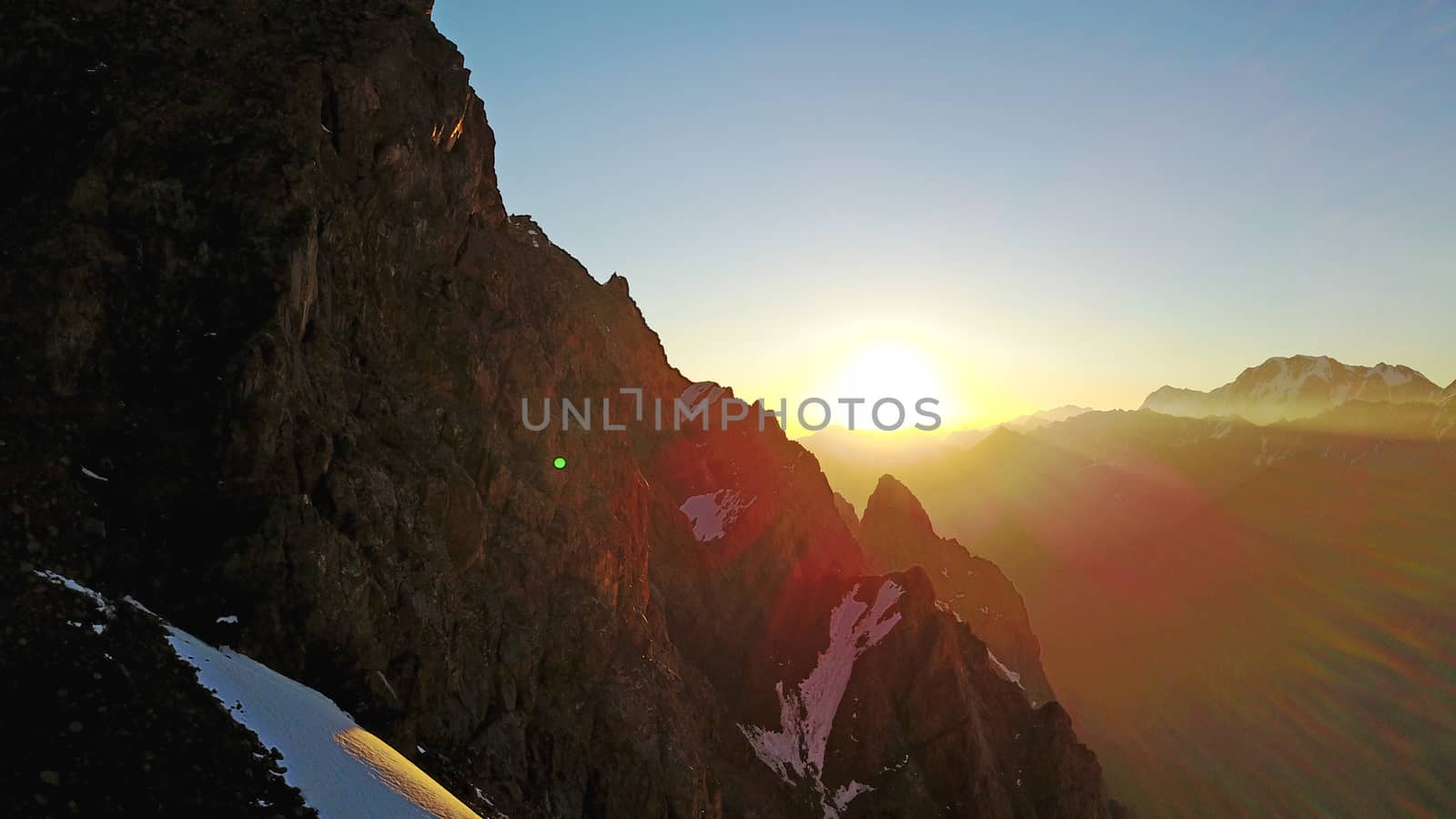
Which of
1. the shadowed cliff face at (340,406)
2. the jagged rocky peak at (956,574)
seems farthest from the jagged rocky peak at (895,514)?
the shadowed cliff face at (340,406)

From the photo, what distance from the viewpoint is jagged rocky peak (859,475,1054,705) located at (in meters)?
138

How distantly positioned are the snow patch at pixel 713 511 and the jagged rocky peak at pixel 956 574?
150ft

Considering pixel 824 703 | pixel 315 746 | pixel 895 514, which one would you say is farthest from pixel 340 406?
pixel 895 514

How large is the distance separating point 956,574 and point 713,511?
A: 64.9 meters

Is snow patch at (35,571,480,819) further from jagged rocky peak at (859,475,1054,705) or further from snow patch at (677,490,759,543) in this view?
jagged rocky peak at (859,475,1054,705)

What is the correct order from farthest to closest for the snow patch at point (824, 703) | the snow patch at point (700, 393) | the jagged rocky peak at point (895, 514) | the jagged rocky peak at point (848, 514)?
1. the jagged rocky peak at point (848, 514)
2. the jagged rocky peak at point (895, 514)
3. the snow patch at point (700, 393)
4. the snow patch at point (824, 703)

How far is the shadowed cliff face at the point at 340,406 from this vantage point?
2741 centimetres

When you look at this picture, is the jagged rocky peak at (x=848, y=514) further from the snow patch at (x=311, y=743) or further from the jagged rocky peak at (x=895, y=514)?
the snow patch at (x=311, y=743)

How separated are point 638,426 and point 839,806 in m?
41.5

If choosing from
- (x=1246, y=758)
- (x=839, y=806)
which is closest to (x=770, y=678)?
(x=839, y=806)

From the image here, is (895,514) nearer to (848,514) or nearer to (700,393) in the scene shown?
(848,514)

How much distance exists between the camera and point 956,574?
142 metres

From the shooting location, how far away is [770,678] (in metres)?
82.1

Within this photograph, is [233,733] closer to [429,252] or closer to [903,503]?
[429,252]
